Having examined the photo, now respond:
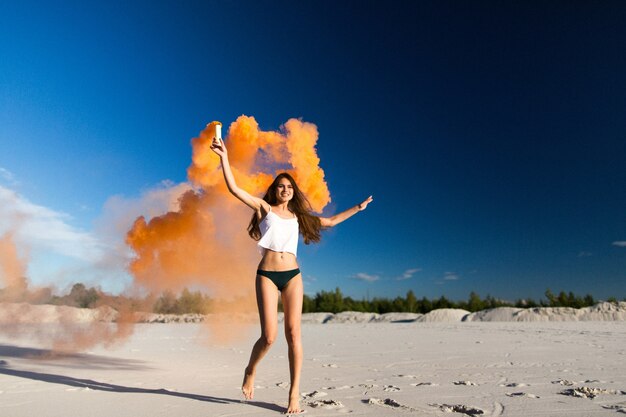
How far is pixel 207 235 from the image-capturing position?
8.38m

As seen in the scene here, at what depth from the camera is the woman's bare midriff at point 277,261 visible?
4805mm

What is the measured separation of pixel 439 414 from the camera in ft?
14.2

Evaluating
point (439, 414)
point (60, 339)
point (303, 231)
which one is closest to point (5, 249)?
point (60, 339)

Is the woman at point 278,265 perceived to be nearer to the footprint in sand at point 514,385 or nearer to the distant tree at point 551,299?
the footprint in sand at point 514,385

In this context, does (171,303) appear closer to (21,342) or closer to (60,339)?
(60,339)

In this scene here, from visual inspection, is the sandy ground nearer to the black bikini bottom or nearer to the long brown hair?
the black bikini bottom

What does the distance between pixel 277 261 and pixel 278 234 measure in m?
0.30

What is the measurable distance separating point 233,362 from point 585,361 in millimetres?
6723

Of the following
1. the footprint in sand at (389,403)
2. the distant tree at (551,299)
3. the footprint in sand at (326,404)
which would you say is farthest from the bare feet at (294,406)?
the distant tree at (551,299)

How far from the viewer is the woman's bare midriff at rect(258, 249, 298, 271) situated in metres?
4.80

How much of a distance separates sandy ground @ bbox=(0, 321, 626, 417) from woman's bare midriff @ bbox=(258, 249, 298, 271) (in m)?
1.47

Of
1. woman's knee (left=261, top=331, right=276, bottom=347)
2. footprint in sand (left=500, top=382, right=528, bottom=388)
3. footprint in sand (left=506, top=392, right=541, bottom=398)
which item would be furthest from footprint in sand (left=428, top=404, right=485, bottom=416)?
woman's knee (left=261, top=331, right=276, bottom=347)

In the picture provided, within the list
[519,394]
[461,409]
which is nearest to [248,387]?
[461,409]

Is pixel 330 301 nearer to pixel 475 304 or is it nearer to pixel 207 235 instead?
pixel 475 304
